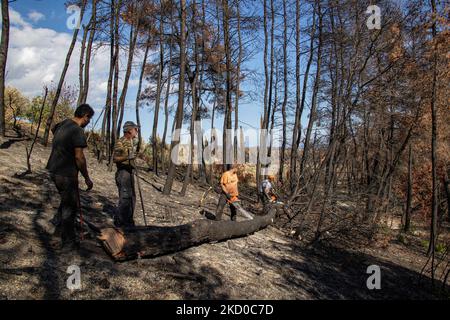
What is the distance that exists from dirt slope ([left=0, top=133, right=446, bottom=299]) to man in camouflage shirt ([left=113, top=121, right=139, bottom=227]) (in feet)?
2.89

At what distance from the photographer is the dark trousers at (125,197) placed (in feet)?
20.9

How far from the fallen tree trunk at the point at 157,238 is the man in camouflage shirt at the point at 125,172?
0.38 metres

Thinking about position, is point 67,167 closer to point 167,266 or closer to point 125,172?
point 125,172

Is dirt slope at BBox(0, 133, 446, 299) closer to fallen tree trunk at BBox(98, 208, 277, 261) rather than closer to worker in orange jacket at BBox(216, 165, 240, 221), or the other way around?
fallen tree trunk at BBox(98, 208, 277, 261)

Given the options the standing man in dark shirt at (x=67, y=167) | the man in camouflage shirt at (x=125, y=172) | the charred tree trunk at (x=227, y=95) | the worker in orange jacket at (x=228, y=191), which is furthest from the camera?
the charred tree trunk at (x=227, y=95)

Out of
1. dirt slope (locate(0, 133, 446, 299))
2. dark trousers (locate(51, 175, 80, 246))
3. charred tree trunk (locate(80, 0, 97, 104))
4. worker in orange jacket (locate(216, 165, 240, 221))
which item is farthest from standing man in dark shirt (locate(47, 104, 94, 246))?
charred tree trunk (locate(80, 0, 97, 104))

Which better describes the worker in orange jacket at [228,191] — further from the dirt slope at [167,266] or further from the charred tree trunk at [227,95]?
the charred tree trunk at [227,95]

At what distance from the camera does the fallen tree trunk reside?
202 inches

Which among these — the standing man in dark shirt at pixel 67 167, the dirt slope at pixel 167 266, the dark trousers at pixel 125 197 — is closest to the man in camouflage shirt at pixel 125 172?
the dark trousers at pixel 125 197

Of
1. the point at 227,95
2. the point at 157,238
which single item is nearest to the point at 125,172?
the point at 157,238

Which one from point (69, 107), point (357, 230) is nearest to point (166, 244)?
point (357, 230)

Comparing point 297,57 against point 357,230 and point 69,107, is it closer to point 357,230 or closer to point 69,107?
point 357,230

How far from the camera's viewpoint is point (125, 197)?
6.37 m

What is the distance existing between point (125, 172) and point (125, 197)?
17.2 inches
